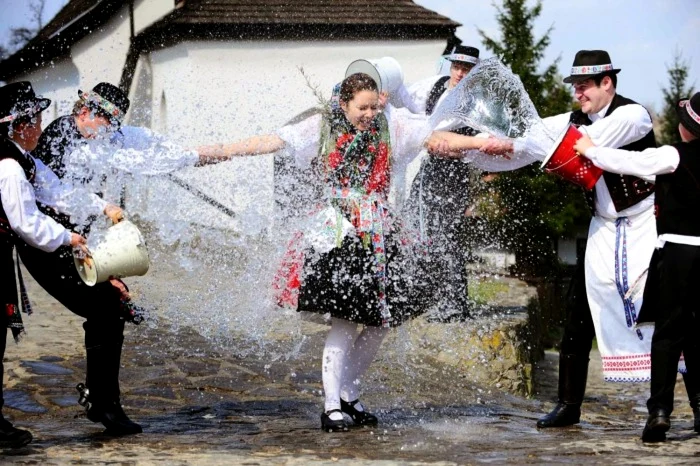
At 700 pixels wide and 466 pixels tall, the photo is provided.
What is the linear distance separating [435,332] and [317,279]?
3.08 m

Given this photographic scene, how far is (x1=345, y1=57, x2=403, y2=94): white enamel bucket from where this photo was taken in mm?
6172

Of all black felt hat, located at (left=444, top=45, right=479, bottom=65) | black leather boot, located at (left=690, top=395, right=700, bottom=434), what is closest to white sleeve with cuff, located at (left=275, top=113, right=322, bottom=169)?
black leather boot, located at (left=690, top=395, right=700, bottom=434)

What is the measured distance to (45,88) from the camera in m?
34.0

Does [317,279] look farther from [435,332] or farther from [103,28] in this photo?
[103,28]

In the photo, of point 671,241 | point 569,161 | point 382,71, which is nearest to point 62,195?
point 382,71

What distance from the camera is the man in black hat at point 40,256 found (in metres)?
5.00

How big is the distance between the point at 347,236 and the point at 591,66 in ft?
5.15

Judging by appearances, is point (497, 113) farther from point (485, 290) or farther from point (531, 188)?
point (531, 188)

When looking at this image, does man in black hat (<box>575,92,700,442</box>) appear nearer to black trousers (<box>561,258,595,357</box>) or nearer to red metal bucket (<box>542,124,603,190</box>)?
red metal bucket (<box>542,124,603,190</box>)

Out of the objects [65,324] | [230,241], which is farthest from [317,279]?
[65,324]

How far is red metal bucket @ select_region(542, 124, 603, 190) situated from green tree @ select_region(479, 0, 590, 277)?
811cm

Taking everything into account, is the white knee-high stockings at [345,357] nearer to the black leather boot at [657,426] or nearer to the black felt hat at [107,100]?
the black leather boot at [657,426]

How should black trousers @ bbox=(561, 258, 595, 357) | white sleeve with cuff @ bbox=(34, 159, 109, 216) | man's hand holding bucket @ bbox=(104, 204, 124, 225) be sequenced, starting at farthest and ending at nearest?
black trousers @ bbox=(561, 258, 595, 357)
man's hand holding bucket @ bbox=(104, 204, 124, 225)
white sleeve with cuff @ bbox=(34, 159, 109, 216)

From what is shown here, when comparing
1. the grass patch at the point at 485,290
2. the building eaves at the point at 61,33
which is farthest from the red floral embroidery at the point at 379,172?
the building eaves at the point at 61,33
